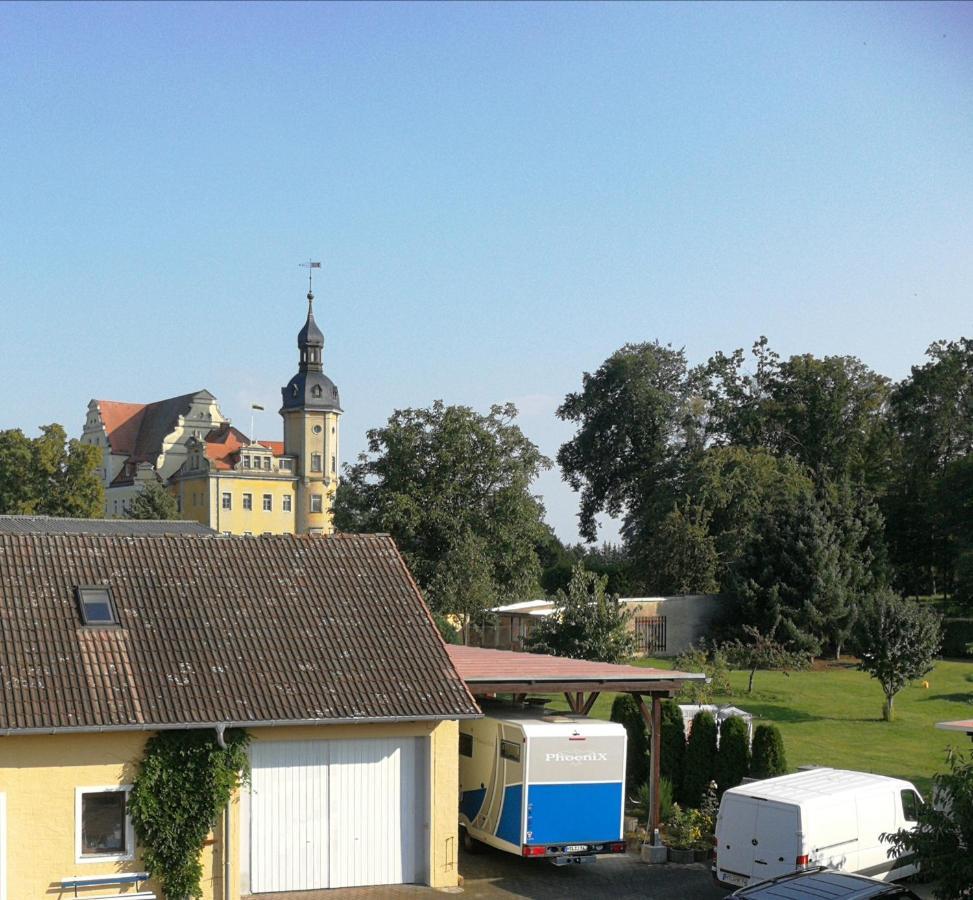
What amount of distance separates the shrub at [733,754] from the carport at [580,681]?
169cm

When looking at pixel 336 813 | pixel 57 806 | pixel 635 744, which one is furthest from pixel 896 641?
pixel 57 806

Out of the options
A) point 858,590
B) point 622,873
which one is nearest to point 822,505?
point 858,590

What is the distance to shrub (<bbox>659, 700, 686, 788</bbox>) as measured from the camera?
21.9 m

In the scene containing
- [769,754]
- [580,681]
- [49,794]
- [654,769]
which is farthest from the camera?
[769,754]

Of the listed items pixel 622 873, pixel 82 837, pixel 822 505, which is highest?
pixel 822 505

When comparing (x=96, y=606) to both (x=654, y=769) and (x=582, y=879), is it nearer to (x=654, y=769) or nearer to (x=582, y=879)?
(x=582, y=879)

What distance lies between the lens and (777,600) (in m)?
44.6

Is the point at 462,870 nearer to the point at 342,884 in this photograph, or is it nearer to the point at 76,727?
the point at 342,884

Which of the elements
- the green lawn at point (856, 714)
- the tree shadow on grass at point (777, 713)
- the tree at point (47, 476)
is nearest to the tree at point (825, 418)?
the green lawn at point (856, 714)

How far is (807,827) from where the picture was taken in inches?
614

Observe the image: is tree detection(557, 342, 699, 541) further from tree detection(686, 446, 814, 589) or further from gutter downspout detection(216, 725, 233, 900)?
gutter downspout detection(216, 725, 233, 900)

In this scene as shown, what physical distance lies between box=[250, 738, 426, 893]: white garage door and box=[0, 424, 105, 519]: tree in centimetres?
6327

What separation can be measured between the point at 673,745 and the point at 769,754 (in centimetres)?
237

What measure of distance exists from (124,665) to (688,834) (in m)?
9.51
